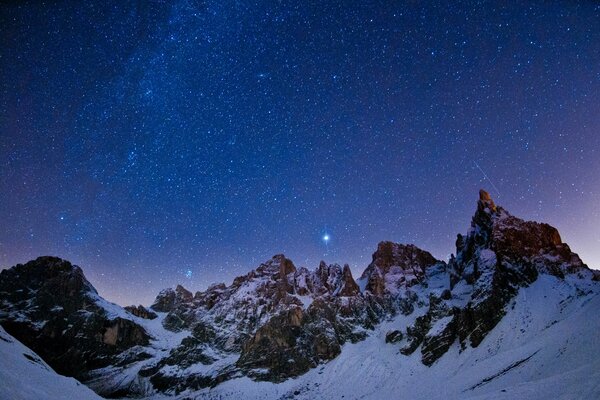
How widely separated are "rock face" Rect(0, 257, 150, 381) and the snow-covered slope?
328 feet

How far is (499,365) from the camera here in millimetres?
71375

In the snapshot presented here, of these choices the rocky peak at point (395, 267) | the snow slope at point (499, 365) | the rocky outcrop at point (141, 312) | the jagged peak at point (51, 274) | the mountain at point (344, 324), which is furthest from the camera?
the rocky outcrop at point (141, 312)

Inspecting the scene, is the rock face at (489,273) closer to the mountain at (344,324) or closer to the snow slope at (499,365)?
the mountain at (344,324)


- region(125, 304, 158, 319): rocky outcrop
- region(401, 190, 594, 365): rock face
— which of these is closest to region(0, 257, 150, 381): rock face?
region(125, 304, 158, 319): rocky outcrop

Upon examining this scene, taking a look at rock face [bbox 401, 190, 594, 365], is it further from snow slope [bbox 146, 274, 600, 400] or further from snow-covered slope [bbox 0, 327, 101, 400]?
snow-covered slope [bbox 0, 327, 101, 400]

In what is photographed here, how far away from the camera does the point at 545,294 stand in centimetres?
9706

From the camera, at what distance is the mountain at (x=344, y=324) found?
8662 cm

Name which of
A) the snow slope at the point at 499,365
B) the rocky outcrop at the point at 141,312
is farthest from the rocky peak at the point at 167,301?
the snow slope at the point at 499,365

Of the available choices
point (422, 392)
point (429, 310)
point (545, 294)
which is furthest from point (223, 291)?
point (545, 294)

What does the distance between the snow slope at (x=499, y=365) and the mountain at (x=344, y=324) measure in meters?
0.53

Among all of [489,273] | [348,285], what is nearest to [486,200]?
[489,273]

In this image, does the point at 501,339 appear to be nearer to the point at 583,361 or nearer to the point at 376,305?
the point at 583,361

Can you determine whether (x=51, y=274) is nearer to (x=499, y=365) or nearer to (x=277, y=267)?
(x=277, y=267)

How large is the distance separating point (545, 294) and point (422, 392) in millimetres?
47454
